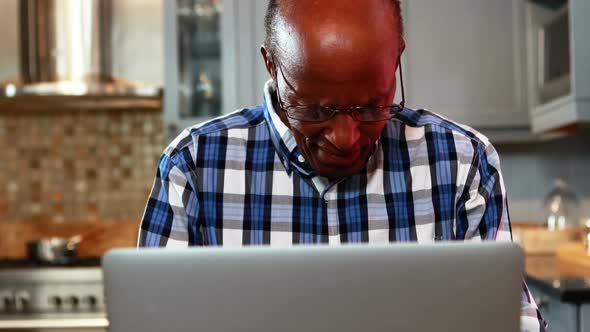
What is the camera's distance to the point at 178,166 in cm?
103

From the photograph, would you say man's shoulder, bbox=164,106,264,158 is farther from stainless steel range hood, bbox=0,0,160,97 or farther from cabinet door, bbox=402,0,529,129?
stainless steel range hood, bbox=0,0,160,97

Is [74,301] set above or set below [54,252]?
below

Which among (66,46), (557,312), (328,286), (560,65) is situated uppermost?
(66,46)

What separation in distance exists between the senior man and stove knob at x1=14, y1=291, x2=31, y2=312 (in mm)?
1920

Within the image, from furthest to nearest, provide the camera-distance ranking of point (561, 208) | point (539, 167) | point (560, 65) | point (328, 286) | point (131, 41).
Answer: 1. point (131, 41)
2. point (539, 167)
3. point (561, 208)
4. point (560, 65)
5. point (328, 286)

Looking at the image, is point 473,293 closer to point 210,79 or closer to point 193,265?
point 193,265

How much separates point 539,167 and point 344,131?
2.23 meters

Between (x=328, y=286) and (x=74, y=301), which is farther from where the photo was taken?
(x=74, y=301)

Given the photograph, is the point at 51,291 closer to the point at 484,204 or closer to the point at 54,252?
the point at 54,252

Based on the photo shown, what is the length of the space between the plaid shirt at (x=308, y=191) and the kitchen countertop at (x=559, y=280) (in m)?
0.90

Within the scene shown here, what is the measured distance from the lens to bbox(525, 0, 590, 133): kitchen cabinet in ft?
7.61

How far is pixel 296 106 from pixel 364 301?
418 millimetres

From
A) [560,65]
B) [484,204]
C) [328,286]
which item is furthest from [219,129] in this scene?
[560,65]

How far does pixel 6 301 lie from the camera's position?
276 cm
